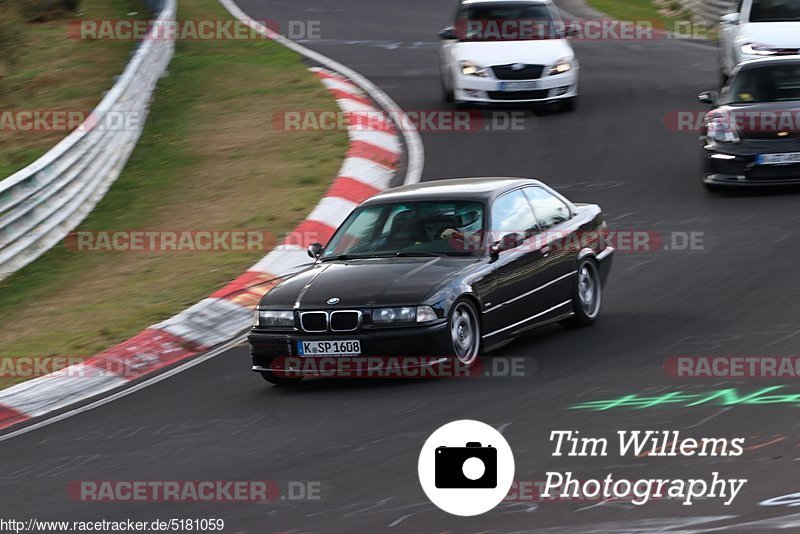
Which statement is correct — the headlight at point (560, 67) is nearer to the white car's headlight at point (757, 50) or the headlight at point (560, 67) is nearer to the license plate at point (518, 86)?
the license plate at point (518, 86)

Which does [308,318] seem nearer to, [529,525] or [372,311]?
[372,311]

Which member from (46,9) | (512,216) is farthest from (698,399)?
(46,9)

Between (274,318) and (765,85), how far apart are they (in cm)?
828

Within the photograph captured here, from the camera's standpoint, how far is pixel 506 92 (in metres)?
19.5

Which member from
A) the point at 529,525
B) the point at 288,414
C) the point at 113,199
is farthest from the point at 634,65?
the point at 529,525

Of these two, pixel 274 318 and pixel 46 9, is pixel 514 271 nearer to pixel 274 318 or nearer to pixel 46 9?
pixel 274 318

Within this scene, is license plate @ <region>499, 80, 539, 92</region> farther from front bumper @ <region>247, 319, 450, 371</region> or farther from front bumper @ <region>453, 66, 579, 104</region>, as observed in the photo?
front bumper @ <region>247, 319, 450, 371</region>

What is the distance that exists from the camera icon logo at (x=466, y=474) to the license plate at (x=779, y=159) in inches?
325

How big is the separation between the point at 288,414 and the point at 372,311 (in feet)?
2.86

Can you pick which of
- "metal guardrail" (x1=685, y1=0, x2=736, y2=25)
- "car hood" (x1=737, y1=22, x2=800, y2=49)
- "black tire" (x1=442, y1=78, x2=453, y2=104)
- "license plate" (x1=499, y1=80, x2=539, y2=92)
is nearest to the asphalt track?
"license plate" (x1=499, y1=80, x2=539, y2=92)

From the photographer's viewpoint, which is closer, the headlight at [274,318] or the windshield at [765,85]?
the headlight at [274,318]

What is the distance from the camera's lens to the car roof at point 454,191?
33.4 feet

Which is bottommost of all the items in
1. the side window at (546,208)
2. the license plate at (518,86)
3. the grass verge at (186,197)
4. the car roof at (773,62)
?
the grass verge at (186,197)

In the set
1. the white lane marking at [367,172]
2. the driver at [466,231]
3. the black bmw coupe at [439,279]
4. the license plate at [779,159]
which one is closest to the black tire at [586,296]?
the black bmw coupe at [439,279]
